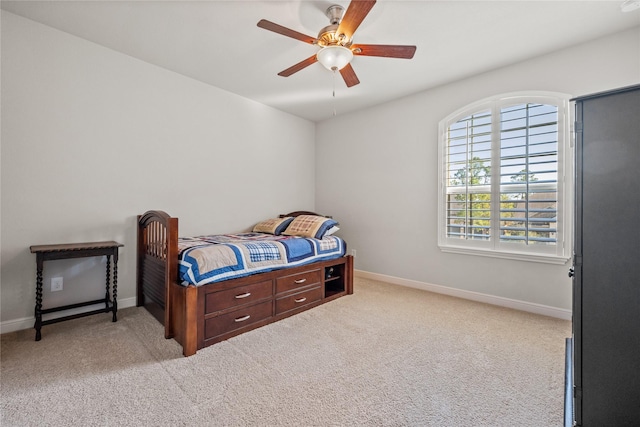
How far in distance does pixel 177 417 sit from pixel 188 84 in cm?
327

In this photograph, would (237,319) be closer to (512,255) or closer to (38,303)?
(38,303)

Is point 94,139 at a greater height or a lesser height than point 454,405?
greater

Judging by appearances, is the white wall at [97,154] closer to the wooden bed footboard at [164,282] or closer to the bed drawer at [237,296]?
the wooden bed footboard at [164,282]

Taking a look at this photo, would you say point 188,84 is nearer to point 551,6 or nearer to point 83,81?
point 83,81

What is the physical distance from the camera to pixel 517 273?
9.35 feet

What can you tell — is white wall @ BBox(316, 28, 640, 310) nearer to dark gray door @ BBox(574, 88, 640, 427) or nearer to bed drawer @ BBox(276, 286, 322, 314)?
bed drawer @ BBox(276, 286, 322, 314)

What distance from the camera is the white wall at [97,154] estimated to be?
2.27 metres

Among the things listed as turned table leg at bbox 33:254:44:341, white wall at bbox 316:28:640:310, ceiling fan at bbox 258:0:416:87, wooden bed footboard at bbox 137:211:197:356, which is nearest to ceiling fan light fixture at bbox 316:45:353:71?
ceiling fan at bbox 258:0:416:87

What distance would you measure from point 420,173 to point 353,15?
7.29 feet

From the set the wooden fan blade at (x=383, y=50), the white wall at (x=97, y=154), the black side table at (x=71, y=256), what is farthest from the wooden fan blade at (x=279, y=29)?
the black side table at (x=71, y=256)

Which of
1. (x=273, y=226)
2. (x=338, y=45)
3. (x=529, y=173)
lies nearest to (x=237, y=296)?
(x=273, y=226)

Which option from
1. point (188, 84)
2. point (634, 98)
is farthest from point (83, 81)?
point (634, 98)

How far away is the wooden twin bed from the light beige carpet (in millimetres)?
116

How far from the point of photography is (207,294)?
2066 millimetres
